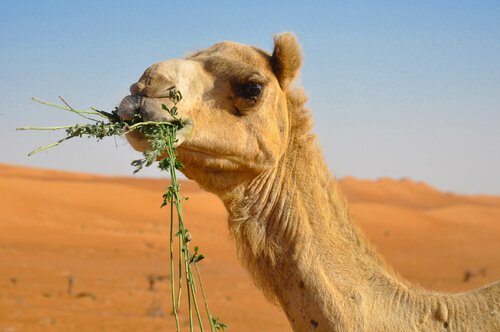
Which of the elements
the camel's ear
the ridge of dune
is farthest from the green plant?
the ridge of dune

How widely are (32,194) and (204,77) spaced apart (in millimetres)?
41894

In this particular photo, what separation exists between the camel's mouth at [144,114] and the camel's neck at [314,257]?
557mm

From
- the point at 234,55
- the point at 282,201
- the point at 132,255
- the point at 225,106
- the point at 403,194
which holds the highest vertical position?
the point at 403,194

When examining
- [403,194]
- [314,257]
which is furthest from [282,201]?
[403,194]

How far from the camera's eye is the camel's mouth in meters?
3.78

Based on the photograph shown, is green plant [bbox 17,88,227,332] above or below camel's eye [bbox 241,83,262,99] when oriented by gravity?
below

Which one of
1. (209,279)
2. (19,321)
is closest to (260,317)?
(19,321)

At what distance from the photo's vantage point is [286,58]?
4449 mm

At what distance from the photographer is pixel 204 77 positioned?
4.16 meters

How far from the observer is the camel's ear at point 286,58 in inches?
175

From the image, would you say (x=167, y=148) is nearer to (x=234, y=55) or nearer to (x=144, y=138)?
(x=144, y=138)

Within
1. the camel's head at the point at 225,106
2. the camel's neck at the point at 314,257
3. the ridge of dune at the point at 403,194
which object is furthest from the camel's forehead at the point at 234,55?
the ridge of dune at the point at 403,194

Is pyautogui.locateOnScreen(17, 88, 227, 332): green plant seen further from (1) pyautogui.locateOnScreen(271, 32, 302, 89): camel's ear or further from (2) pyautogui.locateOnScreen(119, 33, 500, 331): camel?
(1) pyautogui.locateOnScreen(271, 32, 302, 89): camel's ear

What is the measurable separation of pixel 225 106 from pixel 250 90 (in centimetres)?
18
